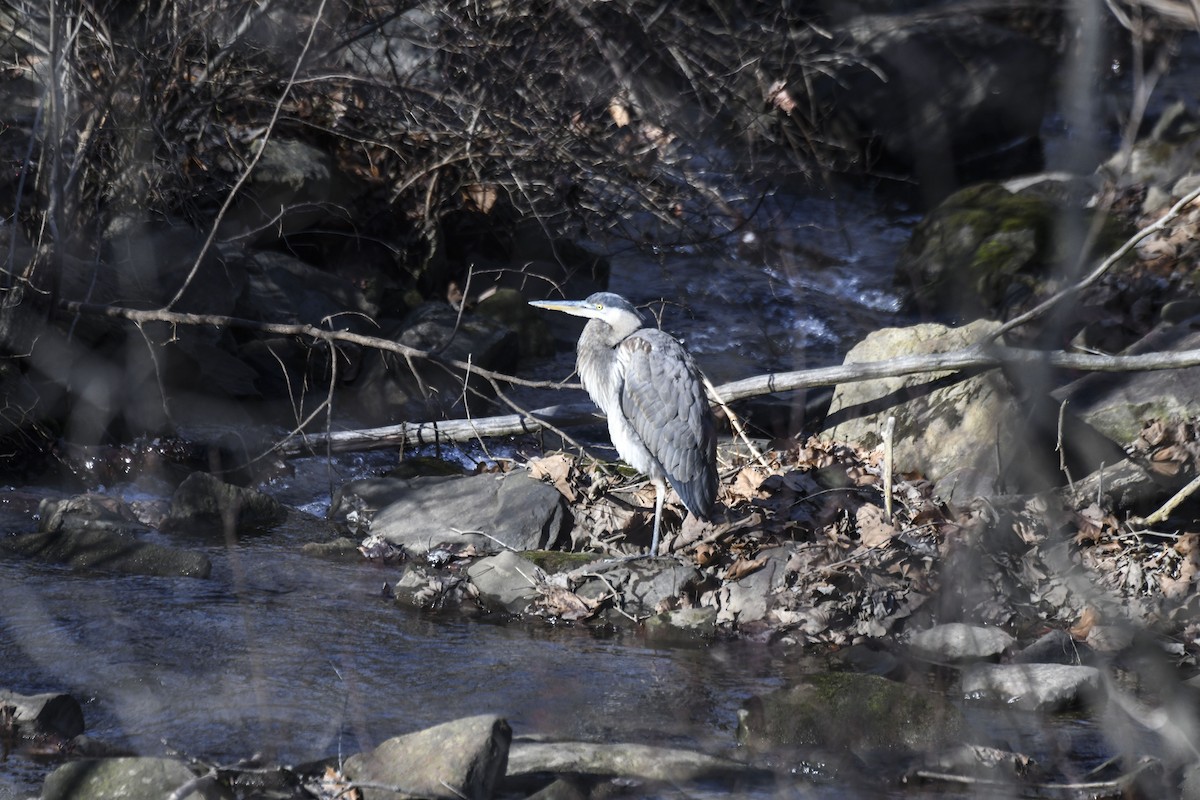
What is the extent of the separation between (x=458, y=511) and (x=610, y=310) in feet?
4.60

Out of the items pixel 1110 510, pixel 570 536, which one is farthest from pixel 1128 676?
pixel 570 536

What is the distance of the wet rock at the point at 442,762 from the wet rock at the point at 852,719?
103 cm

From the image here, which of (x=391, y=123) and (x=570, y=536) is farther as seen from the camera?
(x=391, y=123)

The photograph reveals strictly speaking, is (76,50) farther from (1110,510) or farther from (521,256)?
(1110,510)

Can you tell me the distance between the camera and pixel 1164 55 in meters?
1.81

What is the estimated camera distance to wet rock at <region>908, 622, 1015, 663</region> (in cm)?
523

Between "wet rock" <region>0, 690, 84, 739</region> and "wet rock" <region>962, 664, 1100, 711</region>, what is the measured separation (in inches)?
129

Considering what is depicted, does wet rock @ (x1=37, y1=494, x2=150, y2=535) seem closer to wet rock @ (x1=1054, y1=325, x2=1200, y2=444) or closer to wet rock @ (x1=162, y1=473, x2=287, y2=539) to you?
wet rock @ (x1=162, y1=473, x2=287, y2=539)

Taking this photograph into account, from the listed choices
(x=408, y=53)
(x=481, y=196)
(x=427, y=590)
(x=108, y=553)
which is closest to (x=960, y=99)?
(x=481, y=196)

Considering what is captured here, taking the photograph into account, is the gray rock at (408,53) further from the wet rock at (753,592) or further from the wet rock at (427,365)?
the wet rock at (753,592)

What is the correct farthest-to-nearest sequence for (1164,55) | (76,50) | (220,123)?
(220,123), (76,50), (1164,55)

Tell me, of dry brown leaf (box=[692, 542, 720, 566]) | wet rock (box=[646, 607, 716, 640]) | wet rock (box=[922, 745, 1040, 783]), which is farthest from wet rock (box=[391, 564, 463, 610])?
wet rock (box=[922, 745, 1040, 783])

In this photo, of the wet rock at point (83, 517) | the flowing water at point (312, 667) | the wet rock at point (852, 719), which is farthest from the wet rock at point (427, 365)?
the wet rock at point (852, 719)

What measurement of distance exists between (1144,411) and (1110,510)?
73 cm
